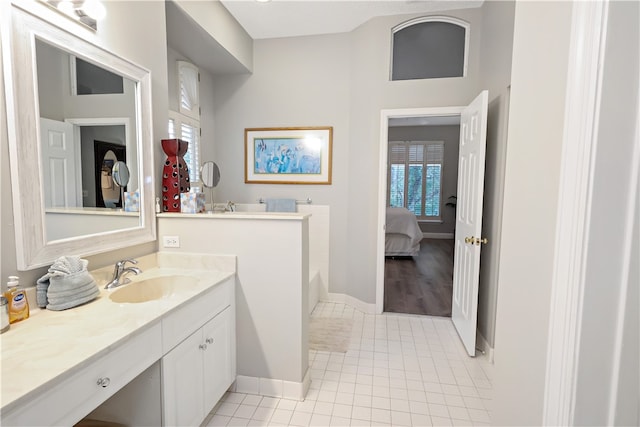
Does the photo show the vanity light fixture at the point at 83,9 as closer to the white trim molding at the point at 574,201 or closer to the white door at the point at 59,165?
the white door at the point at 59,165

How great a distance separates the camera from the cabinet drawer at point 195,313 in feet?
4.53

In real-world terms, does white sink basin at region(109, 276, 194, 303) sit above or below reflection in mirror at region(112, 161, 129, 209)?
below

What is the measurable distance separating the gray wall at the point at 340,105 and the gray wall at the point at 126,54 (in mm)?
1693

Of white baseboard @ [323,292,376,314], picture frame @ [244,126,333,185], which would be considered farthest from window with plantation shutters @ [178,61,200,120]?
white baseboard @ [323,292,376,314]

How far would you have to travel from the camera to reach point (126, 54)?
1.77m

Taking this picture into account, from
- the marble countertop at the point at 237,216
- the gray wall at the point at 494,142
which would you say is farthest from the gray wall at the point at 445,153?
the marble countertop at the point at 237,216

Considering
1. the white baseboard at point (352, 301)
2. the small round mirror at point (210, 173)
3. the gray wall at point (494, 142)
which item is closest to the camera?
the small round mirror at point (210, 173)

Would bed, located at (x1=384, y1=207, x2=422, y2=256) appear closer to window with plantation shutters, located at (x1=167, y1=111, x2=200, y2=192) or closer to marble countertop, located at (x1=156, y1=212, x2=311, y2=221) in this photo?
window with plantation shutters, located at (x1=167, y1=111, x2=200, y2=192)

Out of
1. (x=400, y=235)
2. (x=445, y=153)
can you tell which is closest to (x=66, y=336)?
(x=400, y=235)

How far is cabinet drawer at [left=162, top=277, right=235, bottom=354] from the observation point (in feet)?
4.53

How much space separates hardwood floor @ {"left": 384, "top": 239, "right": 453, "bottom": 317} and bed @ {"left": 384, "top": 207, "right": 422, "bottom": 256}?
0.17 m

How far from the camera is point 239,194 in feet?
12.5

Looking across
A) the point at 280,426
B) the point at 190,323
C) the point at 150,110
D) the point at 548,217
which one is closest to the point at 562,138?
the point at 548,217

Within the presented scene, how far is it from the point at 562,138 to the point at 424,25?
3.30m
